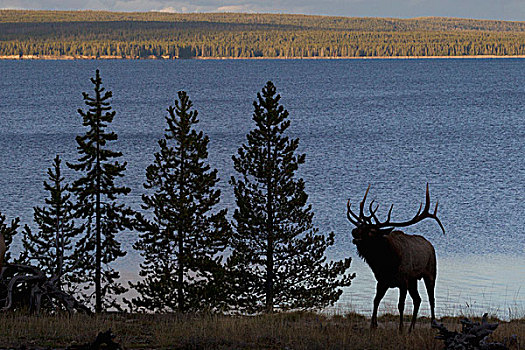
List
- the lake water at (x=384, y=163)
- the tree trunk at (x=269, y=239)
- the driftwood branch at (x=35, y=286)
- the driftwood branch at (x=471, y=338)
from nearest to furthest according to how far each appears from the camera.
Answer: the driftwood branch at (x=471, y=338), the driftwood branch at (x=35, y=286), the tree trunk at (x=269, y=239), the lake water at (x=384, y=163)

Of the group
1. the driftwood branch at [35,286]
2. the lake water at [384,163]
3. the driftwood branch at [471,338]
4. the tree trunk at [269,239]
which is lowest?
the driftwood branch at [471,338]

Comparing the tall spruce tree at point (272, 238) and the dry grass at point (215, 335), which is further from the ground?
the tall spruce tree at point (272, 238)

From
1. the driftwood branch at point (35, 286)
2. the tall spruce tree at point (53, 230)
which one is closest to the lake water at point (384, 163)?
the tall spruce tree at point (53, 230)

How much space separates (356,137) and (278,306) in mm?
65623

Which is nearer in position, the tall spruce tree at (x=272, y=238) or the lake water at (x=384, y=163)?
the tall spruce tree at (x=272, y=238)

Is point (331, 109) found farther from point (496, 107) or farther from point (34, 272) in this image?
point (34, 272)

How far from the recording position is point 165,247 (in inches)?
1380

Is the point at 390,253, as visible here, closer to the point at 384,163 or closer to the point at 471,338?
the point at 471,338

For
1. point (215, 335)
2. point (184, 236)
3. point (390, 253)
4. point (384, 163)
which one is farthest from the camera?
point (384, 163)

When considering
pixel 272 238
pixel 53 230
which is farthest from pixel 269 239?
pixel 53 230

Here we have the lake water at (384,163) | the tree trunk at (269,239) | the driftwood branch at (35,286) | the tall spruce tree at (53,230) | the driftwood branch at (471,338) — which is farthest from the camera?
the lake water at (384,163)

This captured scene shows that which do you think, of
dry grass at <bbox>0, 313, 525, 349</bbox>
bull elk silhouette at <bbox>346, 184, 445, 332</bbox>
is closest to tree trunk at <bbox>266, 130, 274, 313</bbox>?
dry grass at <bbox>0, 313, 525, 349</bbox>

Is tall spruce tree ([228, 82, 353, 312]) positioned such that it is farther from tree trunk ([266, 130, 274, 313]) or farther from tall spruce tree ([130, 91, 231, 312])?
tall spruce tree ([130, 91, 231, 312])

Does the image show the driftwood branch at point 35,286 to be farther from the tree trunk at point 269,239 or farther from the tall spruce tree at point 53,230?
the tree trunk at point 269,239
